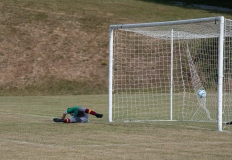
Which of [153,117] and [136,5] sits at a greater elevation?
[136,5]

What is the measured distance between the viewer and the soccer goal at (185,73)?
17.7 meters

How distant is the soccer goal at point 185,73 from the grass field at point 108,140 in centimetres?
137

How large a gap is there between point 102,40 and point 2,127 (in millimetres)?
26916

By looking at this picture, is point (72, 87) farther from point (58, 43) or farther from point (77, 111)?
point (77, 111)

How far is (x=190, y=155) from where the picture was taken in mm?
11961

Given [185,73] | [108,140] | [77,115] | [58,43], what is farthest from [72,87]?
[108,140]

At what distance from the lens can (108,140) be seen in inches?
560

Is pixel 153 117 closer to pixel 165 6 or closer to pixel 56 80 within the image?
pixel 56 80

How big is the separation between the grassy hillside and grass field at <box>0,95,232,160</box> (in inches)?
714

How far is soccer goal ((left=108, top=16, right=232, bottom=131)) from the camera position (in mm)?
17703

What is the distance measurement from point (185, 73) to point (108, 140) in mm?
16944

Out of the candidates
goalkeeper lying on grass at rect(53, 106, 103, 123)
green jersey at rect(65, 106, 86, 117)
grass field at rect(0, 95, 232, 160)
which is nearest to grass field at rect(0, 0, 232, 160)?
A: grass field at rect(0, 95, 232, 160)

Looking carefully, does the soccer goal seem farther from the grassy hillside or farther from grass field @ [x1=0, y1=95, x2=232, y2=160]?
the grassy hillside

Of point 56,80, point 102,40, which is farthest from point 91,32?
point 56,80
